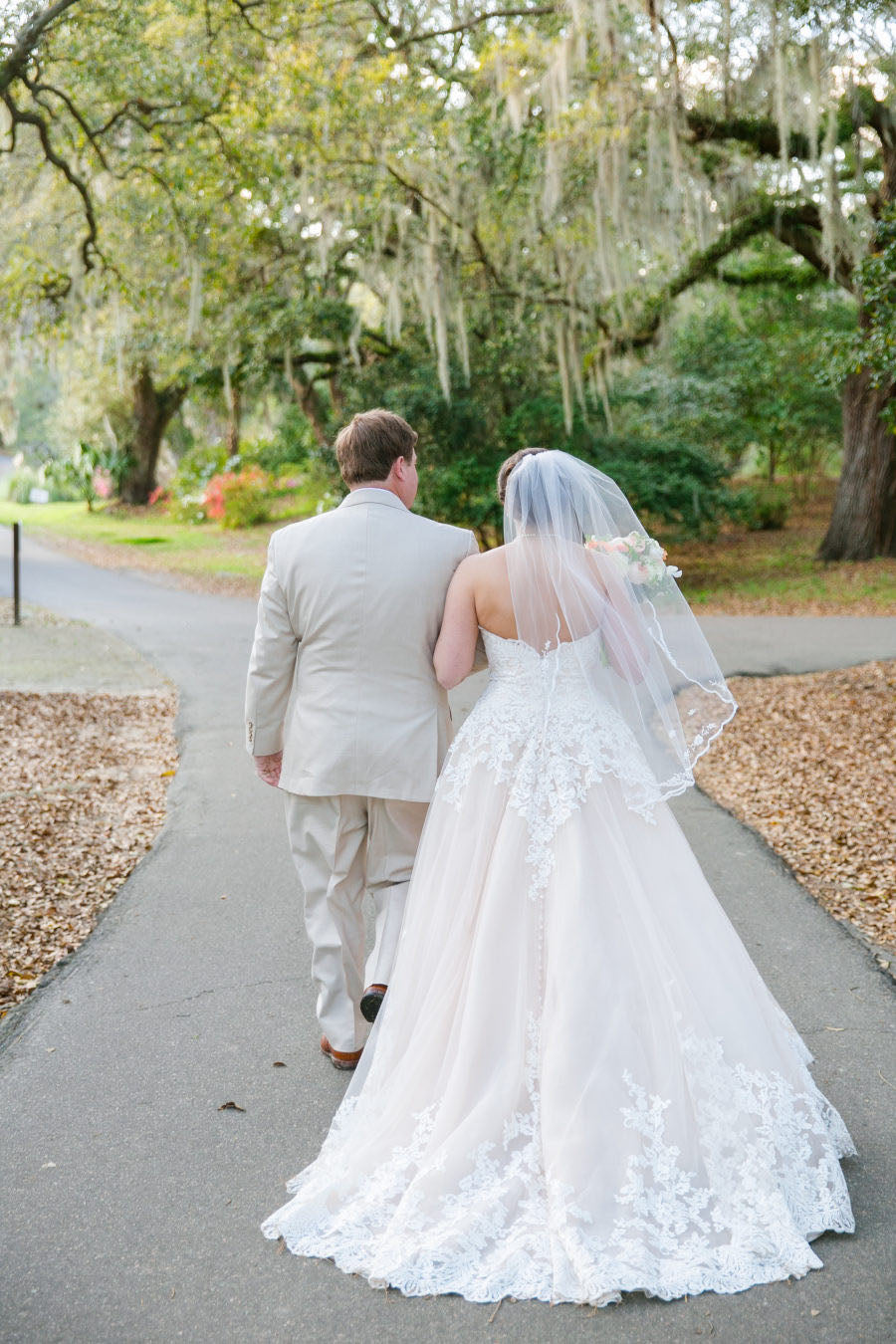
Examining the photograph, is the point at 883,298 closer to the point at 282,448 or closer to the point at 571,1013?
the point at 571,1013

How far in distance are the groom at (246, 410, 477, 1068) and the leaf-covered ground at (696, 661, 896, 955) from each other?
7.70 ft

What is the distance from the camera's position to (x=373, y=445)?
378cm

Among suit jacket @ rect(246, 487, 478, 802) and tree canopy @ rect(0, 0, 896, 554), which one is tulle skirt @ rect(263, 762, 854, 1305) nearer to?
suit jacket @ rect(246, 487, 478, 802)

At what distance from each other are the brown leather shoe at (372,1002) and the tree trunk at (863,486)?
1607 cm

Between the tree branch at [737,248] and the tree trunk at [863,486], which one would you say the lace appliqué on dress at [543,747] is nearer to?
the tree branch at [737,248]

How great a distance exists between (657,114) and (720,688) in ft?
39.5

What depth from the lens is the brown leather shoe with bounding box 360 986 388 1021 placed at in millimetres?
3752

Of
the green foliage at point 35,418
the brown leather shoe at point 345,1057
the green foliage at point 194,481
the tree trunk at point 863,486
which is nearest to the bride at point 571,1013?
the brown leather shoe at point 345,1057

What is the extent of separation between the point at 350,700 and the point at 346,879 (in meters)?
0.63

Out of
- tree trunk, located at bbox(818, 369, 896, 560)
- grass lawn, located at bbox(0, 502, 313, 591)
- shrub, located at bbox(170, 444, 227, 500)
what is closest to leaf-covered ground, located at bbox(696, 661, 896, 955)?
tree trunk, located at bbox(818, 369, 896, 560)

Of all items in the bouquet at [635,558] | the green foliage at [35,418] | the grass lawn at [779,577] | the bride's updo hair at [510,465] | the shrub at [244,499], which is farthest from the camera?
the green foliage at [35,418]

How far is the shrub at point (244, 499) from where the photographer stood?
2961 cm

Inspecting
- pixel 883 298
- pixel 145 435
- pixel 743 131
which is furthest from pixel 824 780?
pixel 145 435

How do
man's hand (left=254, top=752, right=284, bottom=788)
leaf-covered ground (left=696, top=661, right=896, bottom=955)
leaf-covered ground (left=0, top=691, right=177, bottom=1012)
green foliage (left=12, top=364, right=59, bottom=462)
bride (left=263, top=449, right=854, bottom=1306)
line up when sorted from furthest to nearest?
green foliage (left=12, top=364, right=59, bottom=462) → leaf-covered ground (left=696, top=661, right=896, bottom=955) → leaf-covered ground (left=0, top=691, right=177, bottom=1012) → man's hand (left=254, top=752, right=284, bottom=788) → bride (left=263, top=449, right=854, bottom=1306)
